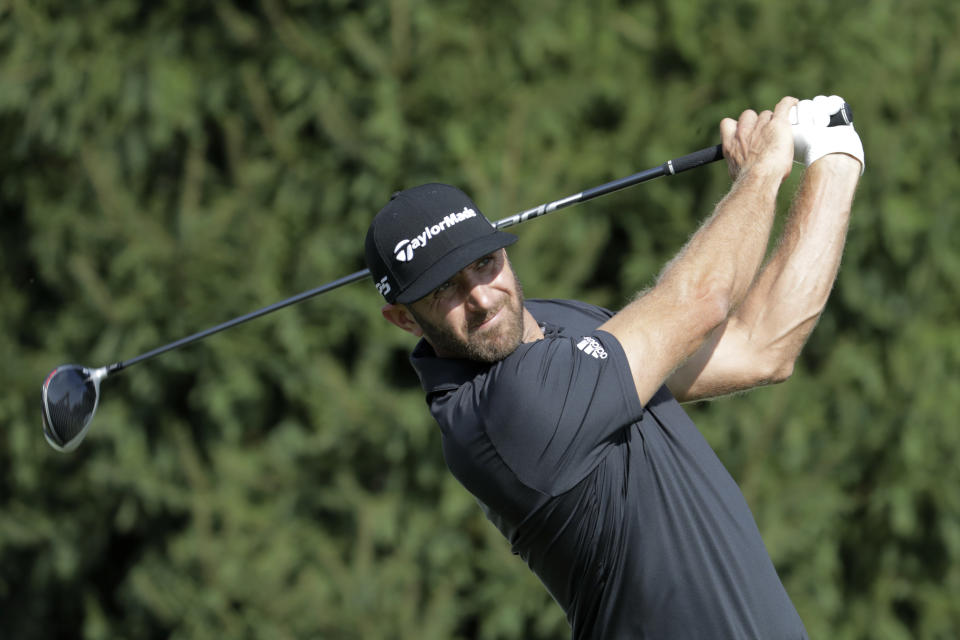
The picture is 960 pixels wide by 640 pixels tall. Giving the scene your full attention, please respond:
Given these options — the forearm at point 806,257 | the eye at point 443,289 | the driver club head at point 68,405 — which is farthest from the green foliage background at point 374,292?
the eye at point 443,289

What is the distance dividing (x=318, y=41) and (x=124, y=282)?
61.8 inches

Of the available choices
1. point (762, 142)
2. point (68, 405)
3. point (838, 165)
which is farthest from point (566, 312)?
point (68, 405)

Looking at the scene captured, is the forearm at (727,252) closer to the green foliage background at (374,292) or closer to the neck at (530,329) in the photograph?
the neck at (530,329)

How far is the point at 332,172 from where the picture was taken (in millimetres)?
5520

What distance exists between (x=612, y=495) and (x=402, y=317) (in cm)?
66

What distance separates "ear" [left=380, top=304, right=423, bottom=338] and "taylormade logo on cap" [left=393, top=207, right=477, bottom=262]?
6.9 inches

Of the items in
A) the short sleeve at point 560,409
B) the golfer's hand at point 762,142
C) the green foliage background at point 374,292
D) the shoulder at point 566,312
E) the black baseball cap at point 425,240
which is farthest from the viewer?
the green foliage background at point 374,292

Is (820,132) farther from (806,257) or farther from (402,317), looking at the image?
(402,317)

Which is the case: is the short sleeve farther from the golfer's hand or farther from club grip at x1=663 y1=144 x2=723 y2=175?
club grip at x1=663 y1=144 x2=723 y2=175

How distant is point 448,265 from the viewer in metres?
2.34

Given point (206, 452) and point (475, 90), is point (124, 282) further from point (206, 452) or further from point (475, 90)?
point (475, 90)

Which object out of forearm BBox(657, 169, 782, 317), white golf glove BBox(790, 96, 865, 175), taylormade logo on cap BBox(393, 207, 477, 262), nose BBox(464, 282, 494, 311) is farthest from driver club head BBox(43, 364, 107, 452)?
white golf glove BBox(790, 96, 865, 175)

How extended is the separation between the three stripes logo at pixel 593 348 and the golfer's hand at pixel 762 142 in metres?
0.58

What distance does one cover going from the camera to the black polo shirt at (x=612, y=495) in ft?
7.32
